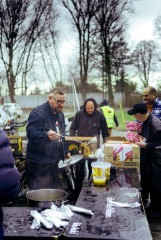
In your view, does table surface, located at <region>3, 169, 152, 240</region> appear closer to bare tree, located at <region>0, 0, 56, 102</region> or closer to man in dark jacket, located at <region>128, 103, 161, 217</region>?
man in dark jacket, located at <region>128, 103, 161, 217</region>

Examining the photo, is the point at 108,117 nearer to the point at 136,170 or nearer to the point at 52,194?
the point at 136,170

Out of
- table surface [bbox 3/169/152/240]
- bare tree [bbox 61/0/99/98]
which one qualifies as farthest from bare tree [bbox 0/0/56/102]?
table surface [bbox 3/169/152/240]

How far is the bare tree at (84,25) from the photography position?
26.3 m

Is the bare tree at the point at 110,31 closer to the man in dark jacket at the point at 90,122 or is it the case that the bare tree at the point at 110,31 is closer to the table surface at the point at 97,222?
the man in dark jacket at the point at 90,122

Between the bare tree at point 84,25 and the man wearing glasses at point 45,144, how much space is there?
2176 cm

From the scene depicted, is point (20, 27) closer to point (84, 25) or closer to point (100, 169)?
point (84, 25)

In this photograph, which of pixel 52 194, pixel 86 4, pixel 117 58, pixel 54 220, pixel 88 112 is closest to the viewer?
pixel 54 220

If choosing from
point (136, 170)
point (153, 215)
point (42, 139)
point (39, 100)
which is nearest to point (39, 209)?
point (42, 139)

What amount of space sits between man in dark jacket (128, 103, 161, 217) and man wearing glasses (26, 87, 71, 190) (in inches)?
43.7

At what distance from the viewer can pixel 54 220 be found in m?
2.28

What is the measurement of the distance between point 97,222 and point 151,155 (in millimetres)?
2683

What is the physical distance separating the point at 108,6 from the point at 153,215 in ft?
82.3

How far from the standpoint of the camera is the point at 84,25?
88.3 feet

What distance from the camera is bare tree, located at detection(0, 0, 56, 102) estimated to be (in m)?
24.1
